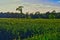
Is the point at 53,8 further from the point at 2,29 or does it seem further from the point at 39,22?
the point at 2,29

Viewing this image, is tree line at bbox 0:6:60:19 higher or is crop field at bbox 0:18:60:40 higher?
tree line at bbox 0:6:60:19

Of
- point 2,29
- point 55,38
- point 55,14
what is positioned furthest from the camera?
point 2,29

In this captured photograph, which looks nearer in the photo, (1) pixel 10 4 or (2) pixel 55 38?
(2) pixel 55 38

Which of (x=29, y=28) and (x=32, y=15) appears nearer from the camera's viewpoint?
(x=32, y=15)

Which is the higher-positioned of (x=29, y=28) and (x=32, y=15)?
(x=32, y=15)

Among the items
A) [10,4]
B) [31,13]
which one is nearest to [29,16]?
[31,13]

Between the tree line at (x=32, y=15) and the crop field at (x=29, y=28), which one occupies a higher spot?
the tree line at (x=32, y=15)

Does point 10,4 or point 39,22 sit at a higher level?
point 10,4

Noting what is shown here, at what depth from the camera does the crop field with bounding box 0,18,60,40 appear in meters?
3.08

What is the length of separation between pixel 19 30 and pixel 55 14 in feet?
1.63

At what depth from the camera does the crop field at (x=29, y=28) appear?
308 centimetres

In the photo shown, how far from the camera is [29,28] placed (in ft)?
10.9

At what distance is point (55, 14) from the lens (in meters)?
3.13

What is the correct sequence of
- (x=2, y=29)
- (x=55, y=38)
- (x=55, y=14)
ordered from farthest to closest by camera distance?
(x=2, y=29) → (x=55, y=14) → (x=55, y=38)
